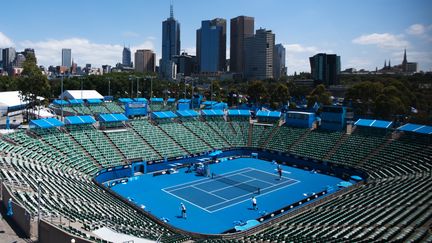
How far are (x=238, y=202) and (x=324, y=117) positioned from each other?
98.3ft

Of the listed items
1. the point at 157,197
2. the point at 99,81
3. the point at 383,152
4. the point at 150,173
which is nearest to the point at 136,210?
the point at 157,197

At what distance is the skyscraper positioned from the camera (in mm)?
181375

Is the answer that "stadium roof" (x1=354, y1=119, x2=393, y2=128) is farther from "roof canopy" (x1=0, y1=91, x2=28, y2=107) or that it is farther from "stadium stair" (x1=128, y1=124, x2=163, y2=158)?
"roof canopy" (x1=0, y1=91, x2=28, y2=107)

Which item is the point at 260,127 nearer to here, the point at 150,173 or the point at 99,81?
A: the point at 150,173

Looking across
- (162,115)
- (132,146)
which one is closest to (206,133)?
(162,115)

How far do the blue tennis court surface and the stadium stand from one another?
0.45ft

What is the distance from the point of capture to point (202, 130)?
66.4 m

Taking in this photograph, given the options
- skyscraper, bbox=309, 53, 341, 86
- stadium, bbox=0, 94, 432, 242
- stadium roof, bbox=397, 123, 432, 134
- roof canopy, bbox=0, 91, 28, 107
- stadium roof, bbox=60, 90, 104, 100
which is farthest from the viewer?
skyscraper, bbox=309, 53, 341, 86

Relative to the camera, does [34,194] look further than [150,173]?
No

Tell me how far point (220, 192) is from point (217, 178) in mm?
6000

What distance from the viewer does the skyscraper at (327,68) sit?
181 metres

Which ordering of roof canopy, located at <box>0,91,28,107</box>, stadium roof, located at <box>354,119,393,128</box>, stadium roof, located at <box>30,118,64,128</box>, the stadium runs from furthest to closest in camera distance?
roof canopy, located at <box>0,91,28,107</box>
stadium roof, located at <box>354,119,393,128</box>
stadium roof, located at <box>30,118,64,128</box>
the stadium

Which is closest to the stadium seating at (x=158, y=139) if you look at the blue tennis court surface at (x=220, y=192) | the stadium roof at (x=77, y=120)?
the blue tennis court surface at (x=220, y=192)

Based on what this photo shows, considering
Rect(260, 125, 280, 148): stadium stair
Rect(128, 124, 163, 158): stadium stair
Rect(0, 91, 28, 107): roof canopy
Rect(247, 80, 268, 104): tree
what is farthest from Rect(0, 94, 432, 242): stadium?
Rect(247, 80, 268, 104): tree
